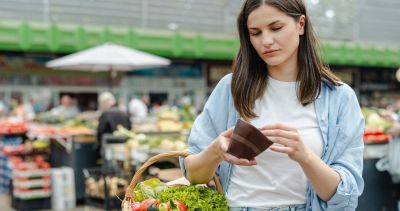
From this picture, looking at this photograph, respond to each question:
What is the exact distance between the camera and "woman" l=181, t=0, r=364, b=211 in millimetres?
1822

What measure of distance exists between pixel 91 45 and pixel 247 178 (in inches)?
720

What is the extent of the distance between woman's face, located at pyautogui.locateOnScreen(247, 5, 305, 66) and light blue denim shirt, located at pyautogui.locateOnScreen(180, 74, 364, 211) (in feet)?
0.70

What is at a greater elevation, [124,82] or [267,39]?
[267,39]

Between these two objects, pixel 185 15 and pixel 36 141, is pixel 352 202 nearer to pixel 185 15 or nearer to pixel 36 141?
pixel 36 141

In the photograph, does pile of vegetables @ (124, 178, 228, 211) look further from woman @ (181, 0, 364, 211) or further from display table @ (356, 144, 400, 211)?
display table @ (356, 144, 400, 211)

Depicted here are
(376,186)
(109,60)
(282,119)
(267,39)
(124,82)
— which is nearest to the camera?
(267,39)

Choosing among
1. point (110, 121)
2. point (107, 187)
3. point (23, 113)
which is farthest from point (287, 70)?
point (23, 113)

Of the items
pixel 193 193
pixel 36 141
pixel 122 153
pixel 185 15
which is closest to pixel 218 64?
pixel 185 15

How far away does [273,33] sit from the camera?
1.83 metres

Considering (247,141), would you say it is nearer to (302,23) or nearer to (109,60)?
(302,23)

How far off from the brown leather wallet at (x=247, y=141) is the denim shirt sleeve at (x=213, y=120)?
326mm

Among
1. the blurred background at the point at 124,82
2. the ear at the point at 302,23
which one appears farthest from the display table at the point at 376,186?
the ear at the point at 302,23

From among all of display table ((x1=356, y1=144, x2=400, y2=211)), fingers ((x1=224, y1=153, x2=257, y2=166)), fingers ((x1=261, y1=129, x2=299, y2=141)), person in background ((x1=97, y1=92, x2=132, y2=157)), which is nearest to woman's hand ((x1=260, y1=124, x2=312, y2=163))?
fingers ((x1=261, y1=129, x2=299, y2=141))

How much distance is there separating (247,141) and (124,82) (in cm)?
2104
